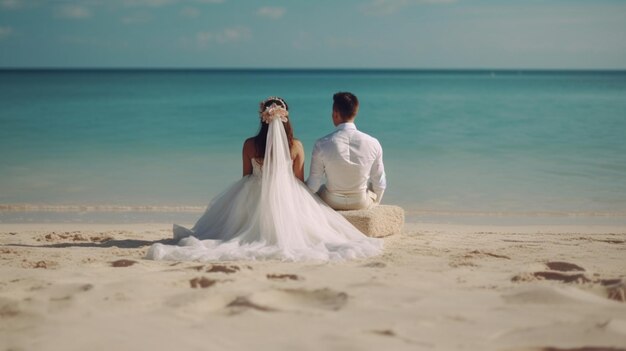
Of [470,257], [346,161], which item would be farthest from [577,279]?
[346,161]

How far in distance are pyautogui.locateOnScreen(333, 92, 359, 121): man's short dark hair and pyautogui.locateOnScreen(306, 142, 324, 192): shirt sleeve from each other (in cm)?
35

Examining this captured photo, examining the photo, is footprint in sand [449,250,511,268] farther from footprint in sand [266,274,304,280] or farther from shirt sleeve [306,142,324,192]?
shirt sleeve [306,142,324,192]

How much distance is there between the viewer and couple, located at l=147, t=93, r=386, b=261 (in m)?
5.26

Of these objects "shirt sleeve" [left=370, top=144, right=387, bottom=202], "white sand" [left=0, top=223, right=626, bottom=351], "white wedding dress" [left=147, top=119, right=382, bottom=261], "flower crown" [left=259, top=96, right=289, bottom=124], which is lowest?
"white sand" [left=0, top=223, right=626, bottom=351]

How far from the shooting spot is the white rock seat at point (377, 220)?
6.01m

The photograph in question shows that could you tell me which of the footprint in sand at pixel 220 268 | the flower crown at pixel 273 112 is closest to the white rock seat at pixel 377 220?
the flower crown at pixel 273 112

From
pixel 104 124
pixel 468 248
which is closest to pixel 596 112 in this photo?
pixel 104 124

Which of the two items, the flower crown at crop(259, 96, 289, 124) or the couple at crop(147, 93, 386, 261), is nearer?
the couple at crop(147, 93, 386, 261)

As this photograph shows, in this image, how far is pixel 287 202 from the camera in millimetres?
5586

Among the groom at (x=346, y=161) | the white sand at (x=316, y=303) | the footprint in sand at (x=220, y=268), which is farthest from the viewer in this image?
the groom at (x=346, y=161)

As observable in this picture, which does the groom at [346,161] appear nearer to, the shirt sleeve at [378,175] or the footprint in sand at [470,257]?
the shirt sleeve at [378,175]

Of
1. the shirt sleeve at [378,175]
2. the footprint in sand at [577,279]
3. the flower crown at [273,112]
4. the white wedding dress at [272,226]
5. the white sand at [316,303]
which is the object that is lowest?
the white sand at [316,303]

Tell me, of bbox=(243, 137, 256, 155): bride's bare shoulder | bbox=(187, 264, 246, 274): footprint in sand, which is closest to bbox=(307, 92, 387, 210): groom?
bbox=(243, 137, 256, 155): bride's bare shoulder

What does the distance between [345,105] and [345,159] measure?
475 mm
